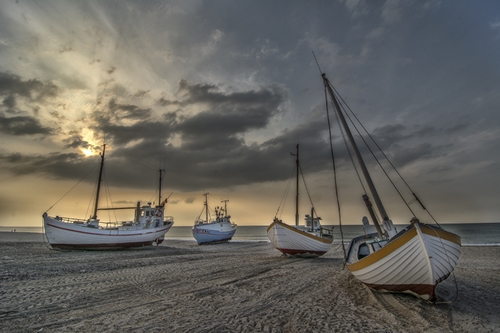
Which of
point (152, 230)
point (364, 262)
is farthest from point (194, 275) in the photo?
point (152, 230)

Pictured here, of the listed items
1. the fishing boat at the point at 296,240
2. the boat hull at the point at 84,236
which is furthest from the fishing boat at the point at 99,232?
the fishing boat at the point at 296,240

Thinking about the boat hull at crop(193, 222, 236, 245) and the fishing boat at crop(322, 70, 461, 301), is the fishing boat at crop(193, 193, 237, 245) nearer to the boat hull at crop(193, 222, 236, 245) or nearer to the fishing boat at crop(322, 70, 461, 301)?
the boat hull at crop(193, 222, 236, 245)

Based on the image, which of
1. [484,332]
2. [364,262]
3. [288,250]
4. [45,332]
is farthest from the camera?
[288,250]

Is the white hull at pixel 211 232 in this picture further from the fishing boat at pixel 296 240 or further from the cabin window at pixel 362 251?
the cabin window at pixel 362 251

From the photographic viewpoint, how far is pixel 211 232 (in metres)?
48.3

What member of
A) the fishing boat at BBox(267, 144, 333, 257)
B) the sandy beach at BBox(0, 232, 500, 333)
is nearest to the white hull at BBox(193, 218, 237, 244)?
the fishing boat at BBox(267, 144, 333, 257)

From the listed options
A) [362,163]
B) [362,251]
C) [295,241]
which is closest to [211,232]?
[295,241]

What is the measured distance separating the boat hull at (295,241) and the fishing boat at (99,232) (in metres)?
Result: 20.9

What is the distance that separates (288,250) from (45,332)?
17014 millimetres

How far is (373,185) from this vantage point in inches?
380

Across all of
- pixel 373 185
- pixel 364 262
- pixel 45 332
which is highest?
pixel 373 185

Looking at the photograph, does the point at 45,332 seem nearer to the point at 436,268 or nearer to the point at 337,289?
the point at 337,289

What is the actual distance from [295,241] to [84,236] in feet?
79.0

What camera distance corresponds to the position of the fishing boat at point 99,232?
2698 cm
